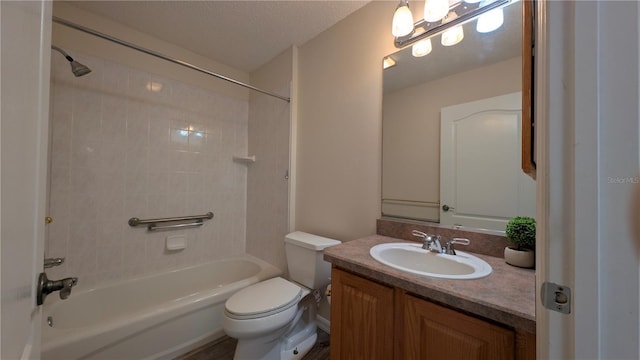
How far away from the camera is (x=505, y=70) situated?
1047mm

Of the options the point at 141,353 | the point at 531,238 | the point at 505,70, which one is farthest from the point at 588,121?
the point at 141,353

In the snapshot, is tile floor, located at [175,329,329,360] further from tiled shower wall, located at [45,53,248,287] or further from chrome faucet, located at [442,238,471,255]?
chrome faucet, located at [442,238,471,255]

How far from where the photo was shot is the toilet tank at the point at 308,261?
151 cm

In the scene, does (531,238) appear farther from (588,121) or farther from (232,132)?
(232,132)

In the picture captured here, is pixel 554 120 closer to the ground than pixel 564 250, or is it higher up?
higher up

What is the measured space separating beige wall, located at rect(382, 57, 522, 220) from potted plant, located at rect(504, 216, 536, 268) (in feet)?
1.17

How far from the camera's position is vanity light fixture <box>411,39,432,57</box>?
1286 mm

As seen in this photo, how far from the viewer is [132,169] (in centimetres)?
185

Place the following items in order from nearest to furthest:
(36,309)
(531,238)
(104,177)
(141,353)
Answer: (36,309) < (531,238) < (141,353) < (104,177)

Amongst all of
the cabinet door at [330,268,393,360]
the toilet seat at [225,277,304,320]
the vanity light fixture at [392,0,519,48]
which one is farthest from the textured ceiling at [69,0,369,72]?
the toilet seat at [225,277,304,320]

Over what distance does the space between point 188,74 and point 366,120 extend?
1.74 metres

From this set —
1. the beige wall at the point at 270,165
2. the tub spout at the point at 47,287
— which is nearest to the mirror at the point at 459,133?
the beige wall at the point at 270,165

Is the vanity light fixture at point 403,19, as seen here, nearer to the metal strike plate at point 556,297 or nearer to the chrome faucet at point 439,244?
the chrome faucet at point 439,244

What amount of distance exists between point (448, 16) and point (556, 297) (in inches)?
52.9
